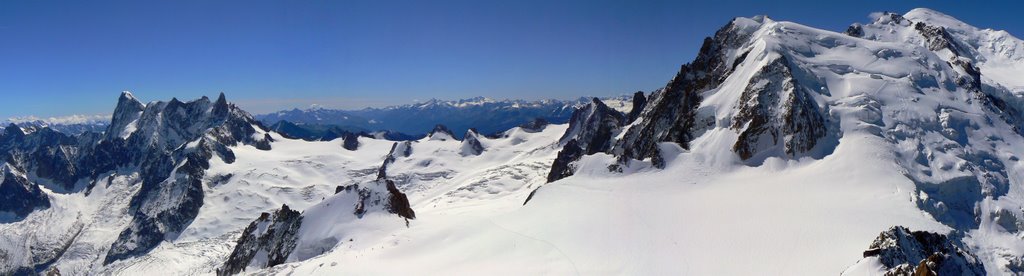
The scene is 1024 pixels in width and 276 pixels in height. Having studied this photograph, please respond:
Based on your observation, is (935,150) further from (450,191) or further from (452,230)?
(450,191)

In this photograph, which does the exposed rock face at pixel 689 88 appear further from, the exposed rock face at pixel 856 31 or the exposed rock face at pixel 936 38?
the exposed rock face at pixel 936 38

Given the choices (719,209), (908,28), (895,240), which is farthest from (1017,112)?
(895,240)

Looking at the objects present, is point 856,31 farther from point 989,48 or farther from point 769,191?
point 769,191

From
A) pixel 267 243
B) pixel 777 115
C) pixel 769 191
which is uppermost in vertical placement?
pixel 777 115

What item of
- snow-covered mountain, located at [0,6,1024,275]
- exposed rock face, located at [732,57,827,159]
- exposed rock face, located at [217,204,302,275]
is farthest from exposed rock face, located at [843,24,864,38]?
exposed rock face, located at [217,204,302,275]

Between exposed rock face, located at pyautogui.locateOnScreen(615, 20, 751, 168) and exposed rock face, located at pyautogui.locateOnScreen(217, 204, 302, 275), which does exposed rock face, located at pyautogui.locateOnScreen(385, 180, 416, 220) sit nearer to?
exposed rock face, located at pyautogui.locateOnScreen(217, 204, 302, 275)

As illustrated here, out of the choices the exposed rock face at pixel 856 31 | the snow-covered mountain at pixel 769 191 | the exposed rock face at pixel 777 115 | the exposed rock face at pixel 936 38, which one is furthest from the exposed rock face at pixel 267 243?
the exposed rock face at pixel 936 38

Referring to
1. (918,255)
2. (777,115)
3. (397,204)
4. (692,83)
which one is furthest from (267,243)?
(692,83)

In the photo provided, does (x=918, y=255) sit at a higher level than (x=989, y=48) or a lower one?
lower
